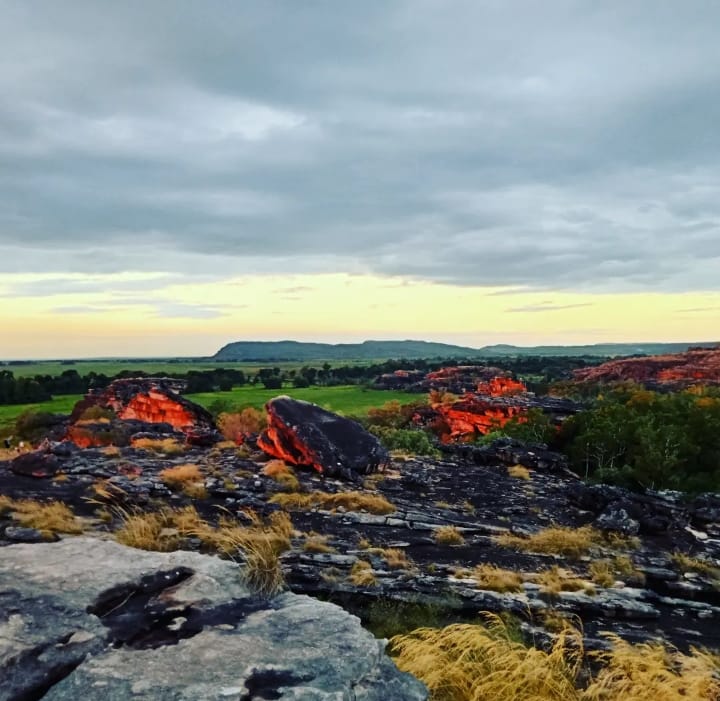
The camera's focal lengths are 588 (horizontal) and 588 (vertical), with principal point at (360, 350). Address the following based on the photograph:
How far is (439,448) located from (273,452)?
1364 centimetres

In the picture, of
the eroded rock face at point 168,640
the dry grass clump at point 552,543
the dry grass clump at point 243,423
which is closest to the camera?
the eroded rock face at point 168,640

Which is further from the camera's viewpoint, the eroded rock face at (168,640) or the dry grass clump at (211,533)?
the dry grass clump at (211,533)

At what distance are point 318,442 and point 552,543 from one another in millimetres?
10150

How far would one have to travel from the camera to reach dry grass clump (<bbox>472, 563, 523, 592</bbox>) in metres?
12.1

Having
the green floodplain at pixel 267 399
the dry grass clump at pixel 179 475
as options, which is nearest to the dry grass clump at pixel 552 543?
the dry grass clump at pixel 179 475

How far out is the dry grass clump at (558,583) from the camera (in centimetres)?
1222

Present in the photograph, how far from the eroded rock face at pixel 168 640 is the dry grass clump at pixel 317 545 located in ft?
22.2

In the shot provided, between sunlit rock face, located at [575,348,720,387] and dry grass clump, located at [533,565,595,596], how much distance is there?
342ft

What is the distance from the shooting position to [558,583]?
1247cm

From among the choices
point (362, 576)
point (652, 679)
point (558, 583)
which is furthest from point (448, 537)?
point (652, 679)

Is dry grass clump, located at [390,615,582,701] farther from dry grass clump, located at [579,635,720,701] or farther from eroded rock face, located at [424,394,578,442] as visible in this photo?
eroded rock face, located at [424,394,578,442]

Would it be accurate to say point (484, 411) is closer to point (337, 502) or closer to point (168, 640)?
point (337, 502)

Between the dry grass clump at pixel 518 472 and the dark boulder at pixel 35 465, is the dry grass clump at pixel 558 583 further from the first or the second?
the dark boulder at pixel 35 465

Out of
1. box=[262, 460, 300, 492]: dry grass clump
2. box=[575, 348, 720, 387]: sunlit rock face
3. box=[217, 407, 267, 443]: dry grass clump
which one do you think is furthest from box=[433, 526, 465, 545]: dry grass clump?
box=[575, 348, 720, 387]: sunlit rock face
